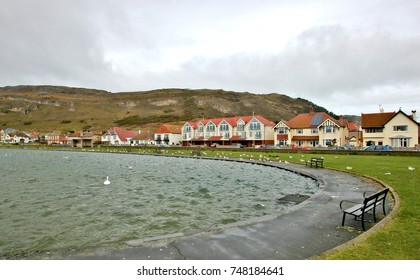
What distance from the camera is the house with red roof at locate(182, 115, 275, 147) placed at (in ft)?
297

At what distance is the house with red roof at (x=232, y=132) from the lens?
297ft

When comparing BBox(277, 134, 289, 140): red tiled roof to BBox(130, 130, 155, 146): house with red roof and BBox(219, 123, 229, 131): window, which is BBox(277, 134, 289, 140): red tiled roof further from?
BBox(130, 130, 155, 146): house with red roof

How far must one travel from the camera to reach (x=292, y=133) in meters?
82.9

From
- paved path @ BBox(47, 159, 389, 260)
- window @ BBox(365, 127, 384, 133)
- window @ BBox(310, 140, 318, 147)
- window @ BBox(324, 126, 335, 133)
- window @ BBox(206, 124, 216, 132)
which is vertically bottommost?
paved path @ BBox(47, 159, 389, 260)

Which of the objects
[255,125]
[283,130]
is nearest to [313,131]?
[283,130]

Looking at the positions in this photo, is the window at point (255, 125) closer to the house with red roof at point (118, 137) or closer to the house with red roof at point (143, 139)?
the house with red roof at point (143, 139)

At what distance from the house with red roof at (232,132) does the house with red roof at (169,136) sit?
573 centimetres

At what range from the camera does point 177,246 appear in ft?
26.3

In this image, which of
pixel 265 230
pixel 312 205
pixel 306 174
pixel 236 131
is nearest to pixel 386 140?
pixel 236 131

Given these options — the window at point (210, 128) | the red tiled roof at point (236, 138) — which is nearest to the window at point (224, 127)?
the window at point (210, 128)

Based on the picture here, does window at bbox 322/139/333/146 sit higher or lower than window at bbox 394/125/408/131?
lower

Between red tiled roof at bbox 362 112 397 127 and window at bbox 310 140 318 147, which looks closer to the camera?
red tiled roof at bbox 362 112 397 127

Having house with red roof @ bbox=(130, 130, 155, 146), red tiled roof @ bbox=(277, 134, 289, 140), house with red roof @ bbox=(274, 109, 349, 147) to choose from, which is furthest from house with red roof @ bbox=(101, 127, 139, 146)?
house with red roof @ bbox=(274, 109, 349, 147)

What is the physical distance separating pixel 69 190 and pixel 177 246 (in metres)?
15.4
